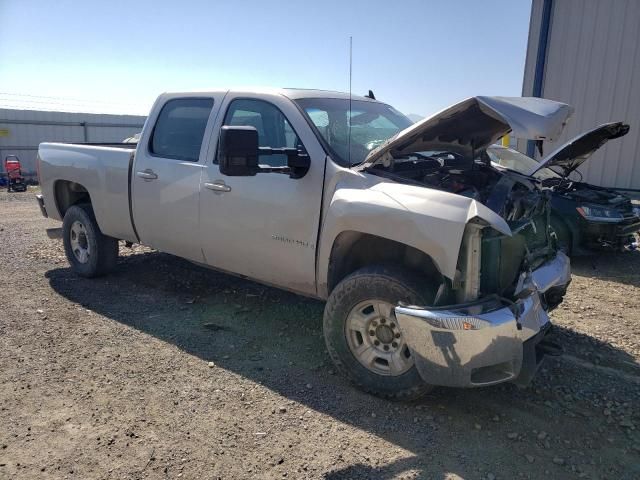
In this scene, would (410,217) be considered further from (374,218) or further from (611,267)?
(611,267)

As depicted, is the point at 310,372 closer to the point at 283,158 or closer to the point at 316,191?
the point at 316,191

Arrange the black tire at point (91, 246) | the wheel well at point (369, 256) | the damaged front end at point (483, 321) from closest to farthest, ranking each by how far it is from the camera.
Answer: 1. the damaged front end at point (483, 321)
2. the wheel well at point (369, 256)
3. the black tire at point (91, 246)

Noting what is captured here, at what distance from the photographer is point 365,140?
14.0ft

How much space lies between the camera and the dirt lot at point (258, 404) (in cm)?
289

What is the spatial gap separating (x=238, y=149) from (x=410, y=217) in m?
1.16

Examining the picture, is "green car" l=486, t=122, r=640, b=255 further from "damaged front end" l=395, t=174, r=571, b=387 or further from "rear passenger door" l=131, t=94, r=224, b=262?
"rear passenger door" l=131, t=94, r=224, b=262

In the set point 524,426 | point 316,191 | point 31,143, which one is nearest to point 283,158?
point 316,191

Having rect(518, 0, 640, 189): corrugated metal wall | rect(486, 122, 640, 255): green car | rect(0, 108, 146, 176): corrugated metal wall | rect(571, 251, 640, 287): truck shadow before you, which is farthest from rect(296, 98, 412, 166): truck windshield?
rect(0, 108, 146, 176): corrugated metal wall

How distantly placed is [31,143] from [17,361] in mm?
16026

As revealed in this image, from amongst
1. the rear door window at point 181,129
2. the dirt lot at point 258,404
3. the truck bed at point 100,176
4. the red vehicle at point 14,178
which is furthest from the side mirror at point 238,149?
the red vehicle at point 14,178

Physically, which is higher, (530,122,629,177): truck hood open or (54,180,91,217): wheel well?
(530,122,629,177): truck hood open

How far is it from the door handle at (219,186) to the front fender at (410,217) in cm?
102

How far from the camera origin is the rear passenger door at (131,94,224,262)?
4637 millimetres

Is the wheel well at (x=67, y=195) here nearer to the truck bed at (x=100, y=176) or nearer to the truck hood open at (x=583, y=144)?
the truck bed at (x=100, y=176)
